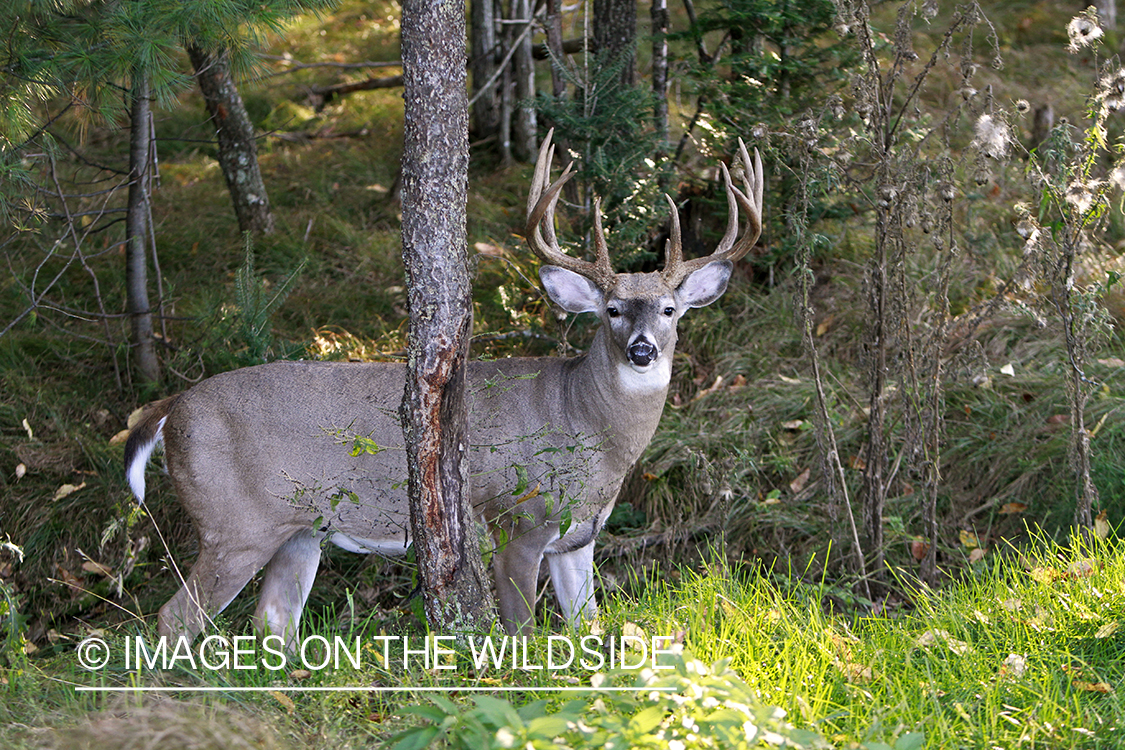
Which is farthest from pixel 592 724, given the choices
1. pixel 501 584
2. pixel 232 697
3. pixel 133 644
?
pixel 133 644

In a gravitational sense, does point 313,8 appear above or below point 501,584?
above

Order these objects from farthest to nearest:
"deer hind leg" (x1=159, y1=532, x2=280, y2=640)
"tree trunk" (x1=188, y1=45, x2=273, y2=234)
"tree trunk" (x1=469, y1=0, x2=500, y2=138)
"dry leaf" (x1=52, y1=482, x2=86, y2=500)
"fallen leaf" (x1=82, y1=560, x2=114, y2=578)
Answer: "tree trunk" (x1=469, y1=0, x2=500, y2=138), "tree trunk" (x1=188, y1=45, x2=273, y2=234), "dry leaf" (x1=52, y1=482, x2=86, y2=500), "fallen leaf" (x1=82, y1=560, x2=114, y2=578), "deer hind leg" (x1=159, y1=532, x2=280, y2=640)

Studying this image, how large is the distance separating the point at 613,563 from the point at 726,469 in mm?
750

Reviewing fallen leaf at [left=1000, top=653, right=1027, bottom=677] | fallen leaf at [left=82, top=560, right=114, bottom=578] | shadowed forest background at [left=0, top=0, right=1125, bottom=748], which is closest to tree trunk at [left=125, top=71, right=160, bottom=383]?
shadowed forest background at [left=0, top=0, right=1125, bottom=748]

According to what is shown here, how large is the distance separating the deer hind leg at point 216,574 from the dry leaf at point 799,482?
2.35m

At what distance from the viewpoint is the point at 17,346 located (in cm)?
540

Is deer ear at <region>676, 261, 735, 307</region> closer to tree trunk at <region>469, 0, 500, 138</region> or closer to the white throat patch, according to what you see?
the white throat patch

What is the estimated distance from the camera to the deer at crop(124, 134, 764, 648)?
3.79 meters

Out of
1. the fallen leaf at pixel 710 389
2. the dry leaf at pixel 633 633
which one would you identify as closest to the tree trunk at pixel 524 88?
the fallen leaf at pixel 710 389

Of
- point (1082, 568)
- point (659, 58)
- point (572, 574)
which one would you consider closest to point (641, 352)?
point (572, 574)

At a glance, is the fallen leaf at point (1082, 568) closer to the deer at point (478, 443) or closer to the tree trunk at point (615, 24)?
the deer at point (478, 443)

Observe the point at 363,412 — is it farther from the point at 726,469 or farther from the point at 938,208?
the point at 938,208

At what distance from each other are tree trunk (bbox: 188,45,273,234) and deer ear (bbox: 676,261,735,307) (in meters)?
3.04

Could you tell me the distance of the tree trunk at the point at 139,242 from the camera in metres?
5.08
